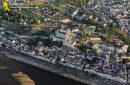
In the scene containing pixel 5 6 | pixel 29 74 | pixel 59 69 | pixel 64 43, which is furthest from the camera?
pixel 5 6

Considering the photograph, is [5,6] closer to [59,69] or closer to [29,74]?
[29,74]

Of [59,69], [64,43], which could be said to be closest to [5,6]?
[64,43]

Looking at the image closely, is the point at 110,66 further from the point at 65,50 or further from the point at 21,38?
the point at 21,38

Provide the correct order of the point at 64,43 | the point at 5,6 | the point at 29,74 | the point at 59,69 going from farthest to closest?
the point at 5,6, the point at 64,43, the point at 59,69, the point at 29,74

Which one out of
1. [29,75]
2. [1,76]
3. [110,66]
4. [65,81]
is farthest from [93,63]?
[1,76]

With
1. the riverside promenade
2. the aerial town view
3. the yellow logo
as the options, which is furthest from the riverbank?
A: the yellow logo

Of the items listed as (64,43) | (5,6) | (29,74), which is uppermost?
(5,6)

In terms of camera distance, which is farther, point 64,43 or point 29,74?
point 64,43

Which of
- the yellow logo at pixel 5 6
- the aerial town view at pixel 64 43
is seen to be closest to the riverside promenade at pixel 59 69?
the aerial town view at pixel 64 43
